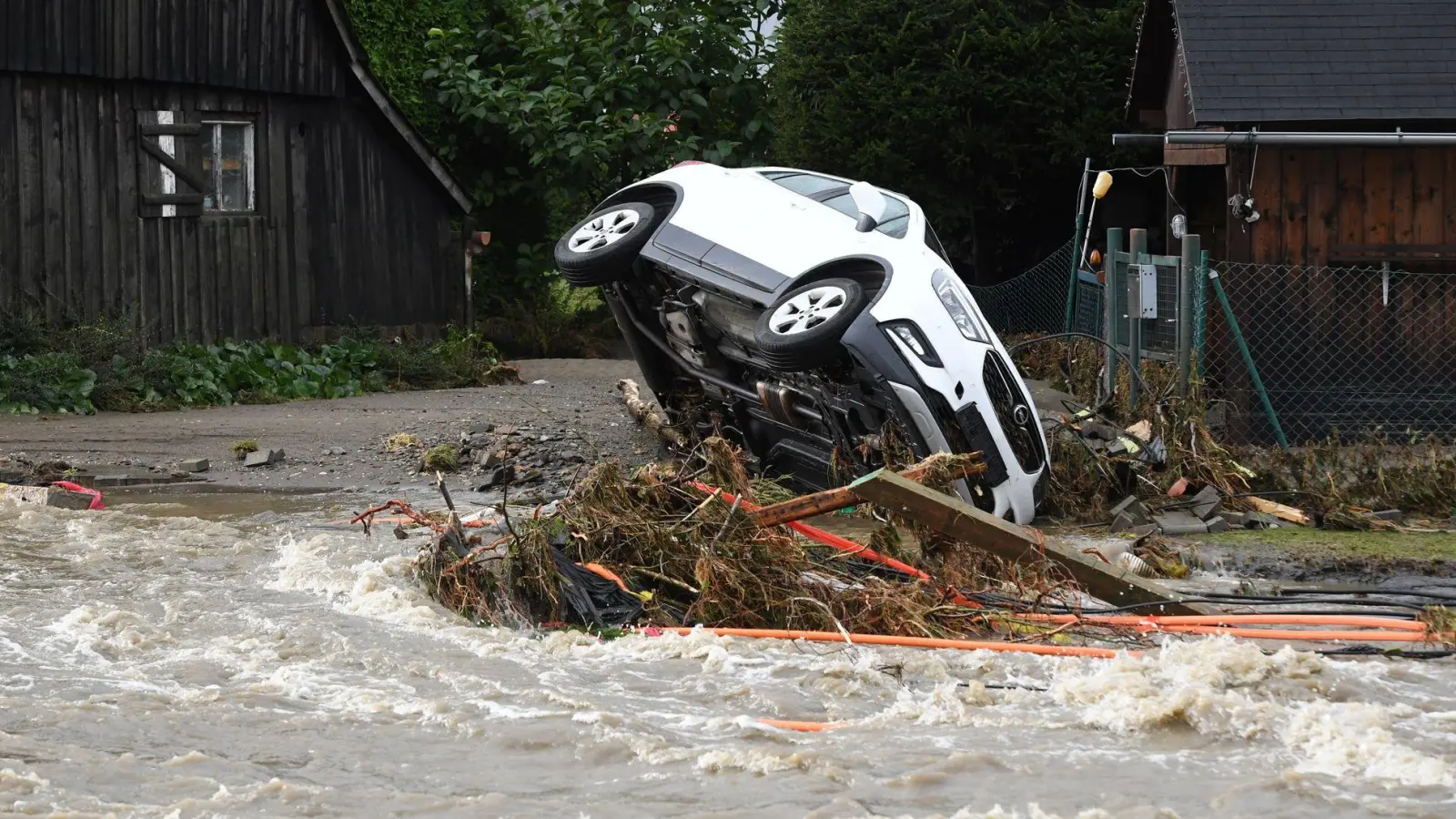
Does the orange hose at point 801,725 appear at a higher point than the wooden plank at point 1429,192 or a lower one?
lower

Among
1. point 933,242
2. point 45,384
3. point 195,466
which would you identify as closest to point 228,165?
point 45,384

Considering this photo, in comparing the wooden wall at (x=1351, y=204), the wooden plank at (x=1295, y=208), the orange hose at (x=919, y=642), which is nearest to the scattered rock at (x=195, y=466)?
the orange hose at (x=919, y=642)

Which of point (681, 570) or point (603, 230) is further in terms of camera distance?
point (603, 230)

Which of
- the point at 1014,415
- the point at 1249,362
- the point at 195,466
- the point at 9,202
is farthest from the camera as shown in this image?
the point at 9,202

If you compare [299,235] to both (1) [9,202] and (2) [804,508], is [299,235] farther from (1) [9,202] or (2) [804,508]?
(2) [804,508]

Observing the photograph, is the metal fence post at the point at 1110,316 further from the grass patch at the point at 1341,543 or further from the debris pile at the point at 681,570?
the debris pile at the point at 681,570

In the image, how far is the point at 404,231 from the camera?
20500 mm

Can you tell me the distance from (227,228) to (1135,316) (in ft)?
33.2

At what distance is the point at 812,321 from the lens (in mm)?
10203

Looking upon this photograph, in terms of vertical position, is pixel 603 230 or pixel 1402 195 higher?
pixel 1402 195

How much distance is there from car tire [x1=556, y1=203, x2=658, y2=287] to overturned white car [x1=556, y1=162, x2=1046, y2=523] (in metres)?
0.01

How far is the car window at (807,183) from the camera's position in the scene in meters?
11.7

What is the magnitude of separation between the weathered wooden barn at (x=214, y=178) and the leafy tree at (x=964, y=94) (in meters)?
4.71

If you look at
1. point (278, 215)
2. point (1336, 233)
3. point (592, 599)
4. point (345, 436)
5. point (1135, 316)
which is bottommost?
point (345, 436)
